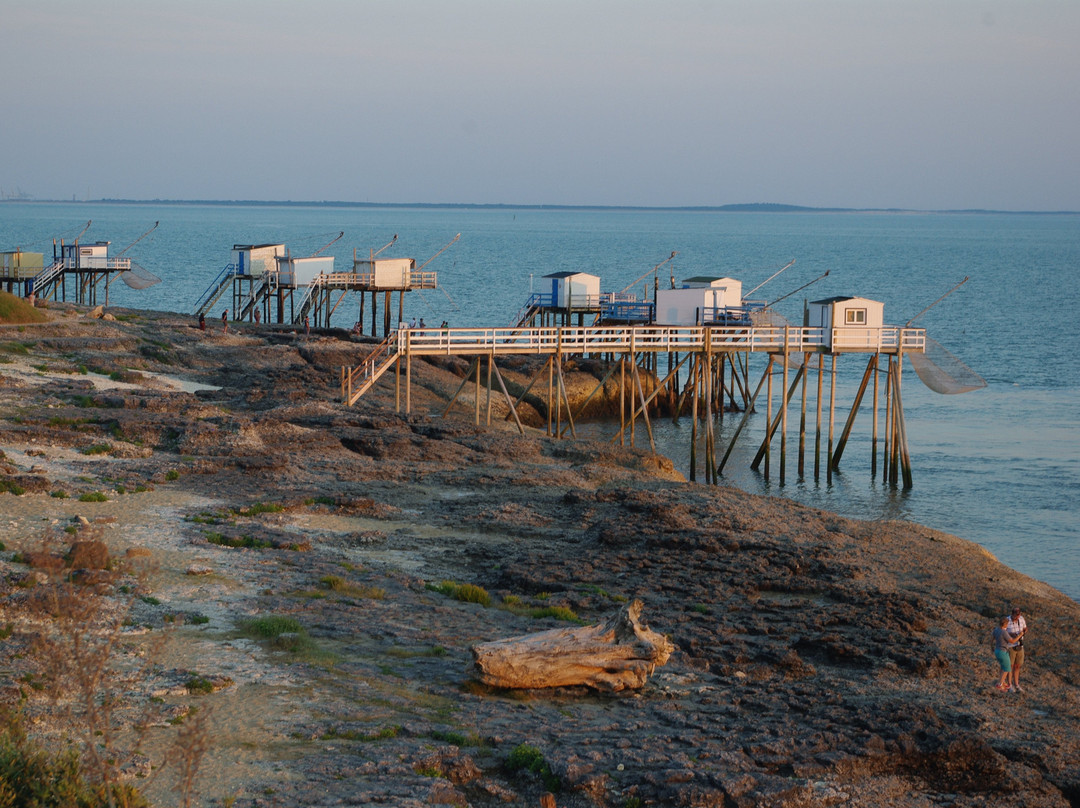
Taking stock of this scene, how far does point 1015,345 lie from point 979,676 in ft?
239

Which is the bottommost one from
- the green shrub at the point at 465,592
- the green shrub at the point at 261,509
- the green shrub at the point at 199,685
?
the green shrub at the point at 199,685

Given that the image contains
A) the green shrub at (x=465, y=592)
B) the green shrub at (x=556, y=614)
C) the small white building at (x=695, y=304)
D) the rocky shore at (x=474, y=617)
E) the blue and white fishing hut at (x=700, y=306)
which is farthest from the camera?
the small white building at (x=695, y=304)

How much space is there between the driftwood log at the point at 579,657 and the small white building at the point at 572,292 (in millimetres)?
38490

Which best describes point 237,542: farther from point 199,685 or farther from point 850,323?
point 850,323

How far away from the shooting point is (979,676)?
19625 millimetres

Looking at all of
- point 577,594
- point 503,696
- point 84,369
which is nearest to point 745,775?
point 503,696

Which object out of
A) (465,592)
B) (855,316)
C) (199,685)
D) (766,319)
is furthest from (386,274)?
(199,685)

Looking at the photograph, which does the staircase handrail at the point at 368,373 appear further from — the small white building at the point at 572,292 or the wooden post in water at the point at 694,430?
the small white building at the point at 572,292

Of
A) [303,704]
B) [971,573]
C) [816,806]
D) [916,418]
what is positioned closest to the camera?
[816,806]

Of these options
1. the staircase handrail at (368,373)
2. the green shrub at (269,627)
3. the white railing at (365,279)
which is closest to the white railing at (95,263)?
the white railing at (365,279)

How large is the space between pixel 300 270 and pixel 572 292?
17513 millimetres

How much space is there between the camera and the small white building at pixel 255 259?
219 feet

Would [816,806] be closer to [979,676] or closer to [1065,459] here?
[979,676]

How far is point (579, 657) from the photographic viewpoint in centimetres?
1750
